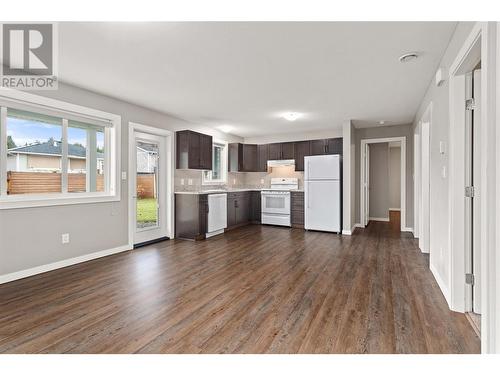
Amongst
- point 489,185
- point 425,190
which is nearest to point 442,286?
point 489,185

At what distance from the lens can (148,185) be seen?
15.8 feet

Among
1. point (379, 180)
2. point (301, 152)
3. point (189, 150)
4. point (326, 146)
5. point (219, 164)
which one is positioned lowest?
point (379, 180)

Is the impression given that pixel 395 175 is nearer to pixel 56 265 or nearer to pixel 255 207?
pixel 255 207

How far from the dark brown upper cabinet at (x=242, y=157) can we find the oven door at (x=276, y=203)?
0.94 meters

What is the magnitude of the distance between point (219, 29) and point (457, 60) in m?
1.96

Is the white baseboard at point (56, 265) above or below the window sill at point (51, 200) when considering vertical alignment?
below

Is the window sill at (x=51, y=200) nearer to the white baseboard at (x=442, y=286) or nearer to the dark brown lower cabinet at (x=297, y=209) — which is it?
the dark brown lower cabinet at (x=297, y=209)

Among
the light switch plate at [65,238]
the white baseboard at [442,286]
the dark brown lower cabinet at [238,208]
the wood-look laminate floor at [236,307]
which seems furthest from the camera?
the dark brown lower cabinet at [238,208]

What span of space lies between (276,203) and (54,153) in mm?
4553

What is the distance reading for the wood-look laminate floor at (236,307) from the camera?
178 centimetres

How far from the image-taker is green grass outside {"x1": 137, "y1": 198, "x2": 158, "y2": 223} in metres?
4.66

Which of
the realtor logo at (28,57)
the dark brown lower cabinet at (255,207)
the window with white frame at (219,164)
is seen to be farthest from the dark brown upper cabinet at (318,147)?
the realtor logo at (28,57)
